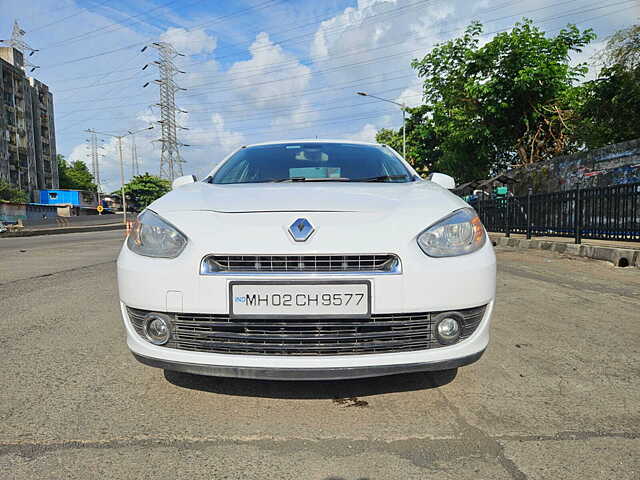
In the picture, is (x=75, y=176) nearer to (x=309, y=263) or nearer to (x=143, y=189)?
(x=143, y=189)

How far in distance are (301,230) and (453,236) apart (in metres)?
0.70

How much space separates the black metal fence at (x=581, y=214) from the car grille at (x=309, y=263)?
803 cm

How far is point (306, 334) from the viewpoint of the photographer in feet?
6.47

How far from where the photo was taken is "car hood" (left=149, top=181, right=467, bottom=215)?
2189 millimetres

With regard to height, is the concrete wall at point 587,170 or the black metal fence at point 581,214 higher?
the concrete wall at point 587,170

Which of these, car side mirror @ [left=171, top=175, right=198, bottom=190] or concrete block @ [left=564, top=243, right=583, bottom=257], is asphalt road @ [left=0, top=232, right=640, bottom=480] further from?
concrete block @ [left=564, top=243, right=583, bottom=257]

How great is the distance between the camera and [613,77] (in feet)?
52.7

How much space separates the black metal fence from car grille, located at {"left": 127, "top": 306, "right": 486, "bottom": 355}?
7982 millimetres

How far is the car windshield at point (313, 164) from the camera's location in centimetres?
314

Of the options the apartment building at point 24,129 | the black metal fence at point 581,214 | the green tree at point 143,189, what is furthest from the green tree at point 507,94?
the green tree at point 143,189

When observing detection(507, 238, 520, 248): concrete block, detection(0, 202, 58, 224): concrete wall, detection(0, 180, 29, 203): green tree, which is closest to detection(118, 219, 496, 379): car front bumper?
detection(507, 238, 520, 248): concrete block

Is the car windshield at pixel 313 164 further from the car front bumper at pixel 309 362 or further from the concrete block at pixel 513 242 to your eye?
the concrete block at pixel 513 242

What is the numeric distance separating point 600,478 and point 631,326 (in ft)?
8.04

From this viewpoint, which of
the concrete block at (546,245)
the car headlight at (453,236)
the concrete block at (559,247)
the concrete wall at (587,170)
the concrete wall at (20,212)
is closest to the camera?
the car headlight at (453,236)
